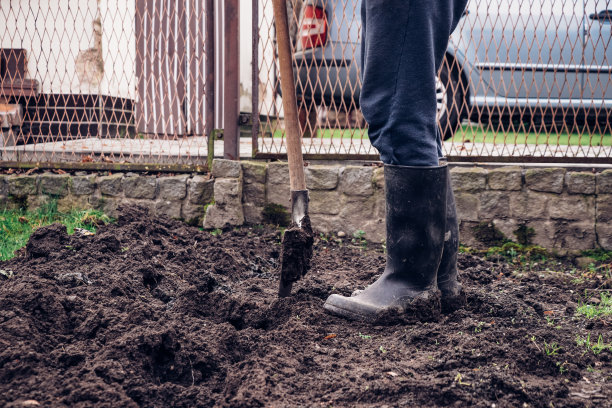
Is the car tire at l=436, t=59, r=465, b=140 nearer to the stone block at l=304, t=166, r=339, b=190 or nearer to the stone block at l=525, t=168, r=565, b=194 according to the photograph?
the stone block at l=525, t=168, r=565, b=194

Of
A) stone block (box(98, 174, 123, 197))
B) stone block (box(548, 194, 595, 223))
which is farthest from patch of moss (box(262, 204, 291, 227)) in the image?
stone block (box(548, 194, 595, 223))

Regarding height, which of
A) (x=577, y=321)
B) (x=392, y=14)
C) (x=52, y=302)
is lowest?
(x=577, y=321)

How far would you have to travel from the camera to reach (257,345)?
1.74m

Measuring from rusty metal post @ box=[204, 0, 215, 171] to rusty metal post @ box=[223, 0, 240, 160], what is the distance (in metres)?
0.09

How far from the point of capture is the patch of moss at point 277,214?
12.1 ft

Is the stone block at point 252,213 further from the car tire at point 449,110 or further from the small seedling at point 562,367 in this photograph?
the small seedling at point 562,367

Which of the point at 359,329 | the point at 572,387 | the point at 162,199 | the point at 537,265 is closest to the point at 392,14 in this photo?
the point at 359,329

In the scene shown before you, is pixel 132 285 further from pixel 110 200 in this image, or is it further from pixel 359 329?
pixel 110 200

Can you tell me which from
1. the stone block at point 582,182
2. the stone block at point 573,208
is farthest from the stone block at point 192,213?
the stone block at point 582,182

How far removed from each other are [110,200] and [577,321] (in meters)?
2.86

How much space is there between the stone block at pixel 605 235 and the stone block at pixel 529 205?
11.8 inches

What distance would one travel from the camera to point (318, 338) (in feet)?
6.08

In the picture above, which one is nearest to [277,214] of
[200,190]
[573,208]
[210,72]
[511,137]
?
[200,190]

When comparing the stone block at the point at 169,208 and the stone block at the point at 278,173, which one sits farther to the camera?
the stone block at the point at 169,208
